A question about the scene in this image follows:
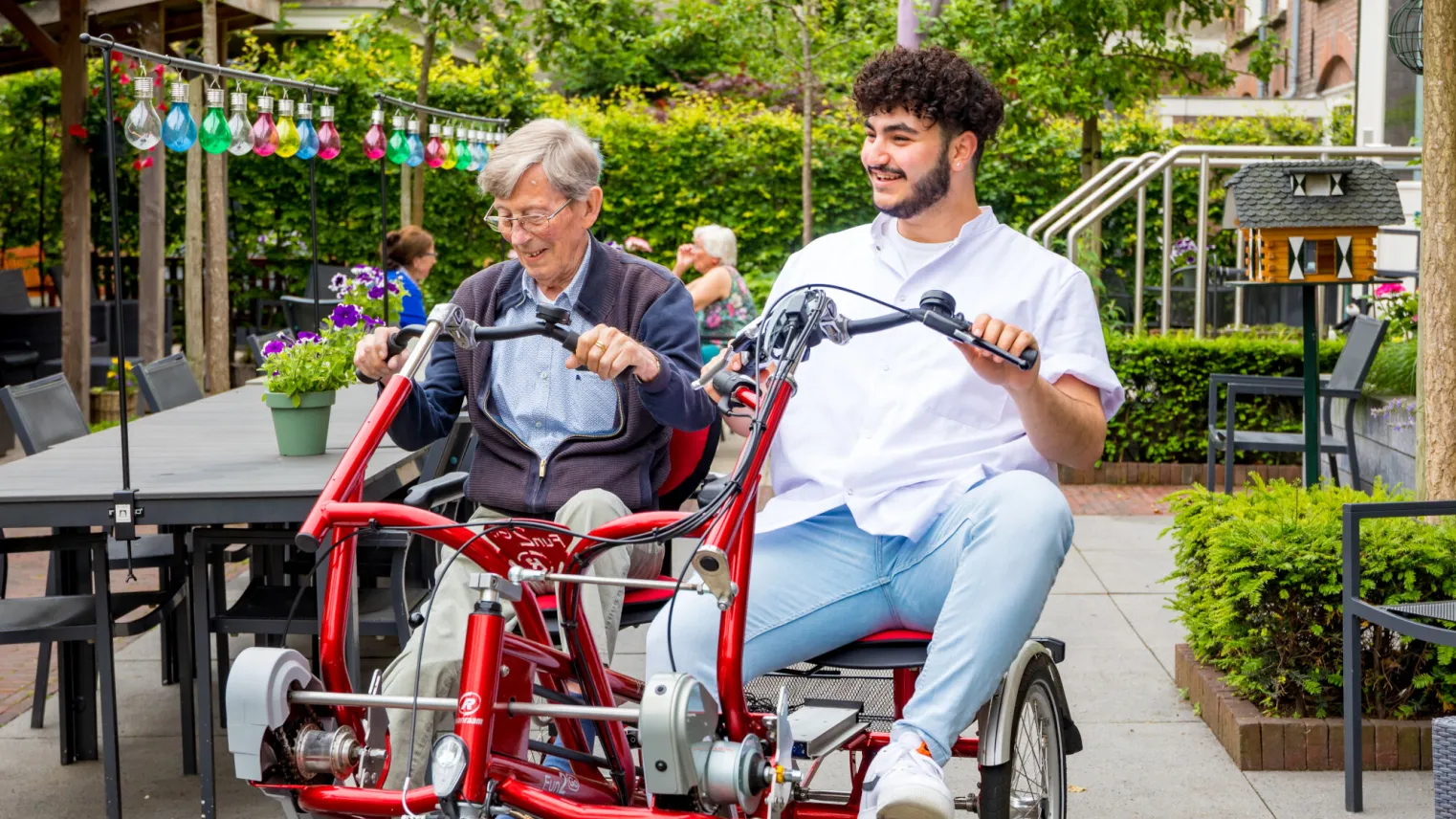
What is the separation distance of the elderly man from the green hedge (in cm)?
577

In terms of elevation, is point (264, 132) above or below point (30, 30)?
below

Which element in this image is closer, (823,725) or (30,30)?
(823,725)

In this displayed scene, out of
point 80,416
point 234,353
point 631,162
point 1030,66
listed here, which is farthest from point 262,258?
point 80,416

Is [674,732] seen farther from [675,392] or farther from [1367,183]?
[1367,183]

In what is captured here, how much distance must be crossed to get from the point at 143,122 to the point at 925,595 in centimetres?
276

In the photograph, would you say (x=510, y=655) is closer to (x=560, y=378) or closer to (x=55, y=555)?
(x=560, y=378)

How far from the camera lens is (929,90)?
3117mm

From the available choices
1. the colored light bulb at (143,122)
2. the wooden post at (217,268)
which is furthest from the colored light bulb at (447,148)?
the colored light bulb at (143,122)

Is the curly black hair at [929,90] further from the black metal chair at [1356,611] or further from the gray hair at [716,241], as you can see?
the gray hair at [716,241]

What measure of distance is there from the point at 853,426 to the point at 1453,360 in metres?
2.08

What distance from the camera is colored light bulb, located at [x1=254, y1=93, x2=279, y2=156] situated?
17.6 ft

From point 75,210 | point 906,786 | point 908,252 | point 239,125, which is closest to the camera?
point 906,786

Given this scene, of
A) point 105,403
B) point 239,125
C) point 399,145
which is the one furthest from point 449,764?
point 105,403

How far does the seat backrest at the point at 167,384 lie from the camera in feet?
19.4
